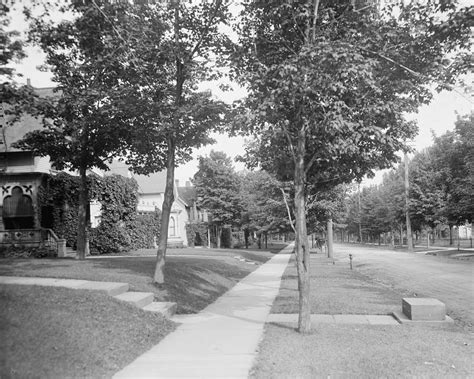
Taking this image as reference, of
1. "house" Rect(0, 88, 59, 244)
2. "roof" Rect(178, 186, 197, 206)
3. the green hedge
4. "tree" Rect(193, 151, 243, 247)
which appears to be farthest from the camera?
"roof" Rect(178, 186, 197, 206)

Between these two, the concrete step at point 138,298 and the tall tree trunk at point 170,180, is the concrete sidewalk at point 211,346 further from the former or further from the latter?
the tall tree trunk at point 170,180

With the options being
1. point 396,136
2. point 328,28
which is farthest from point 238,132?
point 396,136

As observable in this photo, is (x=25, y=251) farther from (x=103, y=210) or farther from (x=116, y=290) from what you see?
(x=116, y=290)

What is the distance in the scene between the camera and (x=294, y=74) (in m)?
6.86

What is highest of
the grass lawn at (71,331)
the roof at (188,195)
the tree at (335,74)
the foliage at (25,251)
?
the roof at (188,195)

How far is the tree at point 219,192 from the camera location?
45500mm

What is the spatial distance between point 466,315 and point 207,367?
652 cm

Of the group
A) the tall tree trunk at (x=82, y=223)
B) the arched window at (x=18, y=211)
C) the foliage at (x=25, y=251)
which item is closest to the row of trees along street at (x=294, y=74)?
the tall tree trunk at (x=82, y=223)

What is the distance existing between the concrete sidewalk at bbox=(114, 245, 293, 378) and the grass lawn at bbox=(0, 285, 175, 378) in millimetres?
275

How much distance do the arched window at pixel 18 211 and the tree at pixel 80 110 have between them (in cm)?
729

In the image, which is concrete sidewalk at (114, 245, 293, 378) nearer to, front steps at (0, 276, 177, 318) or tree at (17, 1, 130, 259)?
front steps at (0, 276, 177, 318)

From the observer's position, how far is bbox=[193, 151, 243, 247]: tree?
45.5m

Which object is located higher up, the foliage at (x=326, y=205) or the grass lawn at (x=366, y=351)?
the foliage at (x=326, y=205)

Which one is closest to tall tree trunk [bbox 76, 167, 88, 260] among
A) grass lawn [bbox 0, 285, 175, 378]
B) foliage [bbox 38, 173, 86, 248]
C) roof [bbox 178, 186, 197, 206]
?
foliage [bbox 38, 173, 86, 248]
